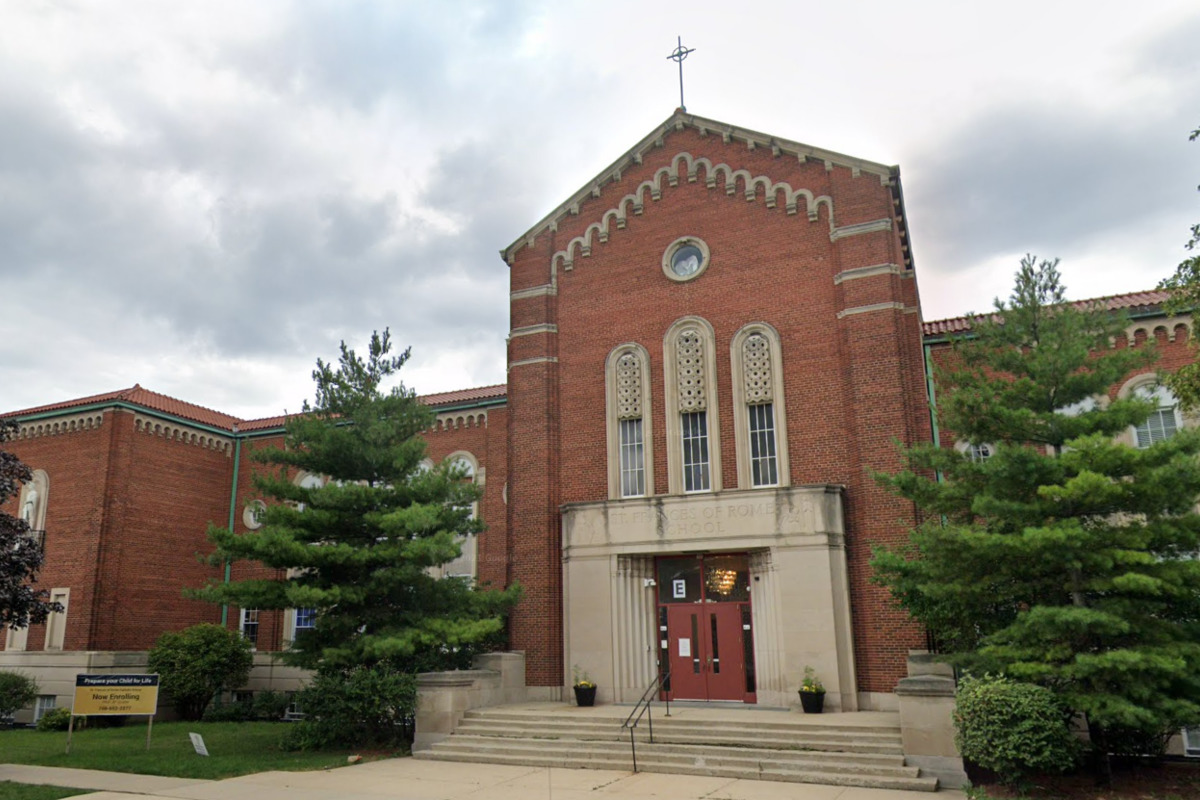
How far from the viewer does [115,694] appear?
63.0 ft

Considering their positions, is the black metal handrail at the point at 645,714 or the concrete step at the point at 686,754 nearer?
the concrete step at the point at 686,754

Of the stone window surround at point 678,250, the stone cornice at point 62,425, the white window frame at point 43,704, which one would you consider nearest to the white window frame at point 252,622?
the white window frame at point 43,704

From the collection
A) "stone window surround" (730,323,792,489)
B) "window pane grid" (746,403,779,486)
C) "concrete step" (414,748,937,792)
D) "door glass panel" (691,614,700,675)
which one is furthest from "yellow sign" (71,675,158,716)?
"window pane grid" (746,403,779,486)

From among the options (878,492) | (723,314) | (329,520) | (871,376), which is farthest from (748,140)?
(329,520)

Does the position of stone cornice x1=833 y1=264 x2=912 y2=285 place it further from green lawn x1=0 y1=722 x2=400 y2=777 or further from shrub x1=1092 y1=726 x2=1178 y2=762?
green lawn x1=0 y1=722 x2=400 y2=777

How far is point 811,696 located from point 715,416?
22.5ft

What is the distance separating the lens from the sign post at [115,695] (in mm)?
18750

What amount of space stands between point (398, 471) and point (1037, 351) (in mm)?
13351

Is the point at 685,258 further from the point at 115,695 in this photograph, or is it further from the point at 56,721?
the point at 56,721

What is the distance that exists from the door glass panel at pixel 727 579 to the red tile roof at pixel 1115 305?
725 centimetres

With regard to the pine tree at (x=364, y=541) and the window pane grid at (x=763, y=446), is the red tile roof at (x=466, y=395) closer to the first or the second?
the pine tree at (x=364, y=541)

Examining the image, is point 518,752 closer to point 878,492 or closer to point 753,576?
point 753,576

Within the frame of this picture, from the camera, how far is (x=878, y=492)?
20.4 m

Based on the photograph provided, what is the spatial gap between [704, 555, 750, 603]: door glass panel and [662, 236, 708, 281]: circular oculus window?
7.17 metres
